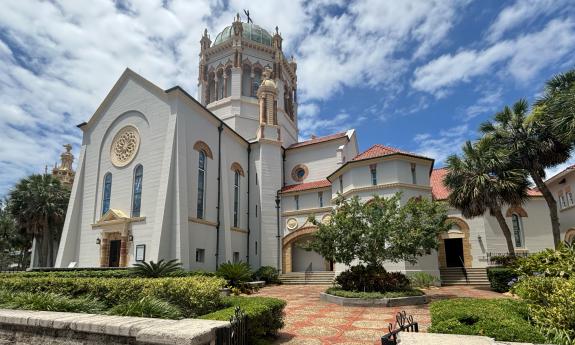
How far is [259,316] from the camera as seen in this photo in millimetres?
7234

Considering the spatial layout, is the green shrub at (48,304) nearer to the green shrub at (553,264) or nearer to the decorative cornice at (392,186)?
the green shrub at (553,264)

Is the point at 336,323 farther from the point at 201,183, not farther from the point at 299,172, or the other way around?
the point at 299,172

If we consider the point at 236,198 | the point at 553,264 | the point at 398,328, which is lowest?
the point at 398,328

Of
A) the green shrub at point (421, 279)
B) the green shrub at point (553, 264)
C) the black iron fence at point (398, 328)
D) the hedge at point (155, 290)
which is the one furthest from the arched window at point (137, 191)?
the green shrub at point (553, 264)

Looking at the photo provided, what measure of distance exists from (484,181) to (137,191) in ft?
67.1

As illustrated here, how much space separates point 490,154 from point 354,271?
35.4 ft

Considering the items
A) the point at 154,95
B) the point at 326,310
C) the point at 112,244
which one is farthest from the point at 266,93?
the point at 326,310

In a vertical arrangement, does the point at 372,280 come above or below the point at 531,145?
below

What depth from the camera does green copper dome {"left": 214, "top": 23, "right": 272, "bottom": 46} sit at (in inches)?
1511

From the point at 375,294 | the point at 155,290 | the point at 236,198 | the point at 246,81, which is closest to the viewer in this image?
the point at 155,290

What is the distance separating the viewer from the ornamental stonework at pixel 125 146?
76.8ft

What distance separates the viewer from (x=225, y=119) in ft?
114

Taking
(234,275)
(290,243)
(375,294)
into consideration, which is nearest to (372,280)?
(375,294)

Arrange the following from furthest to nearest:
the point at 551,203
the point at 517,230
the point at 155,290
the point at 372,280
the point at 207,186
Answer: the point at 517,230 → the point at 207,186 → the point at 551,203 → the point at 372,280 → the point at 155,290
